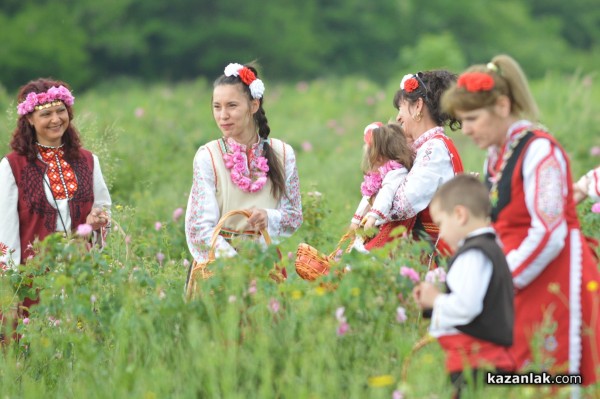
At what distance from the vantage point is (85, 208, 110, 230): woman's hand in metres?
5.57

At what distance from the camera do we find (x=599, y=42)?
38.7m

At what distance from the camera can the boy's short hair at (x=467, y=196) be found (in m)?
3.78

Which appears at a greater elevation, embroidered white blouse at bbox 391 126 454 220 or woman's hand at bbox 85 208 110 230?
embroidered white blouse at bbox 391 126 454 220

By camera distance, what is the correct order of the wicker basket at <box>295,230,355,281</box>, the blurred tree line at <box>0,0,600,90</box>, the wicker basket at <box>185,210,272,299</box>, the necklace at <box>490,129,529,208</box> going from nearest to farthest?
the necklace at <box>490,129,529,208</box> → the wicker basket at <box>185,210,272,299</box> → the wicker basket at <box>295,230,355,281</box> → the blurred tree line at <box>0,0,600,90</box>

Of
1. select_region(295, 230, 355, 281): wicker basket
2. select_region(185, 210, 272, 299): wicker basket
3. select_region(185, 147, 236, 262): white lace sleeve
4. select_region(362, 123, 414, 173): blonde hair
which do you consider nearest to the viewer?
select_region(185, 210, 272, 299): wicker basket

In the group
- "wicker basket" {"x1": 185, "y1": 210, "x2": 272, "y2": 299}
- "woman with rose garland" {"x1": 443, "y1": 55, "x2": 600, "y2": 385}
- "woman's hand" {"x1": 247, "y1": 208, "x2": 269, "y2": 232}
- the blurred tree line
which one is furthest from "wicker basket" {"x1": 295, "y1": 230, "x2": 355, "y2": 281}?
the blurred tree line

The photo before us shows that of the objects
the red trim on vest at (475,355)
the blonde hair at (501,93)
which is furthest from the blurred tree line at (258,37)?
the red trim on vest at (475,355)

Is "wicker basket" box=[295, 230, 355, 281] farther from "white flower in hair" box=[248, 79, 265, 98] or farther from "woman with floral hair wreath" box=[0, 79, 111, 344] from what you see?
"woman with floral hair wreath" box=[0, 79, 111, 344]

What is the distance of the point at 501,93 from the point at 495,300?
0.84m

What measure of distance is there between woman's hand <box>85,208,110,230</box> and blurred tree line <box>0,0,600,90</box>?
22.0 m

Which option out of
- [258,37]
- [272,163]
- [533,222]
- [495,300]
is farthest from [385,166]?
[258,37]

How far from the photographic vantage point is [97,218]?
5.59 meters

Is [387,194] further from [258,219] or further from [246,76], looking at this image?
[246,76]

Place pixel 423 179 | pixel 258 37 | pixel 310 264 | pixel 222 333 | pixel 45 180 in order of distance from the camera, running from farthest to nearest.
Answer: pixel 258 37
pixel 45 180
pixel 423 179
pixel 310 264
pixel 222 333
